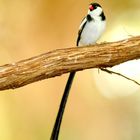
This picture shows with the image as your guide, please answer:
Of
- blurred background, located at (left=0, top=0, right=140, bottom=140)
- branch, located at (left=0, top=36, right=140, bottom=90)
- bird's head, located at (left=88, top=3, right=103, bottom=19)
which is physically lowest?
branch, located at (left=0, top=36, right=140, bottom=90)

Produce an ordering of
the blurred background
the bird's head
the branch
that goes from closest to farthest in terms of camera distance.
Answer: the branch → the bird's head → the blurred background

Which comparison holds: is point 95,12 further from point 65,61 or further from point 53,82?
point 53,82

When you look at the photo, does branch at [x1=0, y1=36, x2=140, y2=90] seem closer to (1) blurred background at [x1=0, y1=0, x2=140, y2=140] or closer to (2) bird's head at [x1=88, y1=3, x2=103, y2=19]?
(2) bird's head at [x1=88, y1=3, x2=103, y2=19]

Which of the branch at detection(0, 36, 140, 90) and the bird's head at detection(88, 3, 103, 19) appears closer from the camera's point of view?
the branch at detection(0, 36, 140, 90)

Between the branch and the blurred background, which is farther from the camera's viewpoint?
the blurred background

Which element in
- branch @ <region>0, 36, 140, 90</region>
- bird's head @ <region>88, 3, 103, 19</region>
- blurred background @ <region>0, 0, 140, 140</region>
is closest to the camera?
branch @ <region>0, 36, 140, 90</region>

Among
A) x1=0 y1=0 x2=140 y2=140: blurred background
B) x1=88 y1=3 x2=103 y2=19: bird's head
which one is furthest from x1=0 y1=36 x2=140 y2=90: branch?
x1=0 y1=0 x2=140 y2=140: blurred background

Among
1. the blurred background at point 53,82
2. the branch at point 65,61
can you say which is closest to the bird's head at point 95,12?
the branch at point 65,61

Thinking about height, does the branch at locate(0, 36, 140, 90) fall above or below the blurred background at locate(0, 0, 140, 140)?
below

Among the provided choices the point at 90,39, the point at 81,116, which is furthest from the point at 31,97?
the point at 90,39
